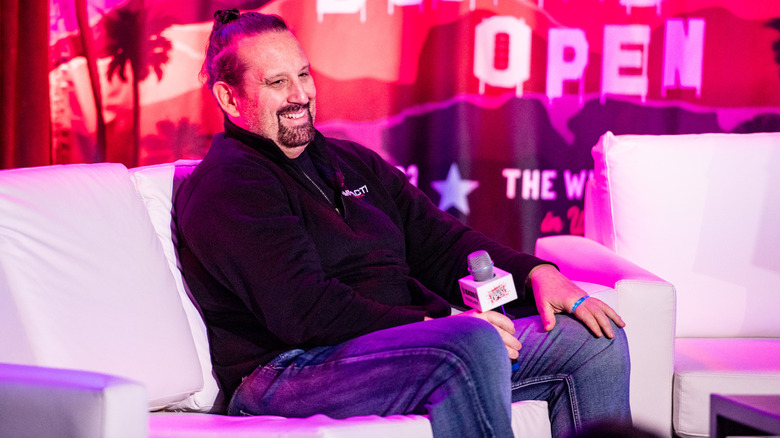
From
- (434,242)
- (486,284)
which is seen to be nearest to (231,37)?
(434,242)

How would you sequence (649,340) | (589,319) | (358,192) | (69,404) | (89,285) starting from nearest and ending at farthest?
(69,404) → (89,285) → (589,319) → (649,340) → (358,192)

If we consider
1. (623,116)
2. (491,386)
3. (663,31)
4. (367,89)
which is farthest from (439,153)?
(491,386)

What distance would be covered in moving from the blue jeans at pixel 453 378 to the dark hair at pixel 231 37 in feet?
2.21

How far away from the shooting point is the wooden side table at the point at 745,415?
1101 mm

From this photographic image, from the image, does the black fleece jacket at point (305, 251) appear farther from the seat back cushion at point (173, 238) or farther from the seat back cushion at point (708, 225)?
the seat back cushion at point (708, 225)

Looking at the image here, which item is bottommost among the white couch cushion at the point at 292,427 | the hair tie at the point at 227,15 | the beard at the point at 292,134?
the white couch cushion at the point at 292,427

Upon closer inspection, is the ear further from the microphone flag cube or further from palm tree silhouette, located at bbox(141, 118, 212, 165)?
palm tree silhouette, located at bbox(141, 118, 212, 165)

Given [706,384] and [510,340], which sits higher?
[510,340]

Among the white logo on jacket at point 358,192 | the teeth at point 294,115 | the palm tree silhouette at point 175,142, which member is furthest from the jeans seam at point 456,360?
the palm tree silhouette at point 175,142

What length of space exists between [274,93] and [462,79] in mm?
1346

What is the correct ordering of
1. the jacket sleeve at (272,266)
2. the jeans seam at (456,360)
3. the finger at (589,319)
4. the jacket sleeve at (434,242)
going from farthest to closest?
the jacket sleeve at (434,242)
the finger at (589,319)
the jacket sleeve at (272,266)
the jeans seam at (456,360)

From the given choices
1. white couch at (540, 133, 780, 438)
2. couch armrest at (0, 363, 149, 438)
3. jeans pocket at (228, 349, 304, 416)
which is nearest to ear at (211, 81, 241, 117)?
jeans pocket at (228, 349, 304, 416)

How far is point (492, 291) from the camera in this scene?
5.12 ft

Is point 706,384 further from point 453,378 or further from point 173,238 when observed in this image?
point 173,238
